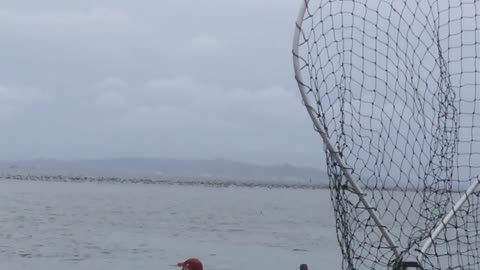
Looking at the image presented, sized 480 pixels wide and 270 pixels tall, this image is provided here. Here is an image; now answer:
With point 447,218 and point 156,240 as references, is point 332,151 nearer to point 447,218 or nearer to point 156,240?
point 447,218

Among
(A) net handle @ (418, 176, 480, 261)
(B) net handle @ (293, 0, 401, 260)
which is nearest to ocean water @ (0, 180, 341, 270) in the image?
(A) net handle @ (418, 176, 480, 261)

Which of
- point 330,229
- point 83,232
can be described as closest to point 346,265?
point 83,232

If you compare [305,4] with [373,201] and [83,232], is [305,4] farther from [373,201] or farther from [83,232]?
[83,232]

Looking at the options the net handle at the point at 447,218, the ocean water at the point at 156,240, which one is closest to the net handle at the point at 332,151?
the net handle at the point at 447,218

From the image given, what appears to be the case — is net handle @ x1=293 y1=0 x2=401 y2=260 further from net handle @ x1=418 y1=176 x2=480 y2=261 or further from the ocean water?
the ocean water

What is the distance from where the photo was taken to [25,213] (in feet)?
180

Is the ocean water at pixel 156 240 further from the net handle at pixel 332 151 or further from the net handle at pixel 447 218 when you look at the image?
the net handle at pixel 332 151

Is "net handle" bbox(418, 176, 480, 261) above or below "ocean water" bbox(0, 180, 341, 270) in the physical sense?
above

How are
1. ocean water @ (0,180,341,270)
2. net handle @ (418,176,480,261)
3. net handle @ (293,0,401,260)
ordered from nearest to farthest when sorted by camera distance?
net handle @ (293,0,401,260), net handle @ (418,176,480,261), ocean water @ (0,180,341,270)

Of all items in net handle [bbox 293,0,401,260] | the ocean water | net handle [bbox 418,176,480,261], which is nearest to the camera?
net handle [bbox 293,0,401,260]

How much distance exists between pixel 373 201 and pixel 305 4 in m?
1.77

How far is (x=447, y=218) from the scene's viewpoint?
7.54 meters

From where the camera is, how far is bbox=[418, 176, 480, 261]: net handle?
7.37 meters

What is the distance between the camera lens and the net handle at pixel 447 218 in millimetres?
7367
